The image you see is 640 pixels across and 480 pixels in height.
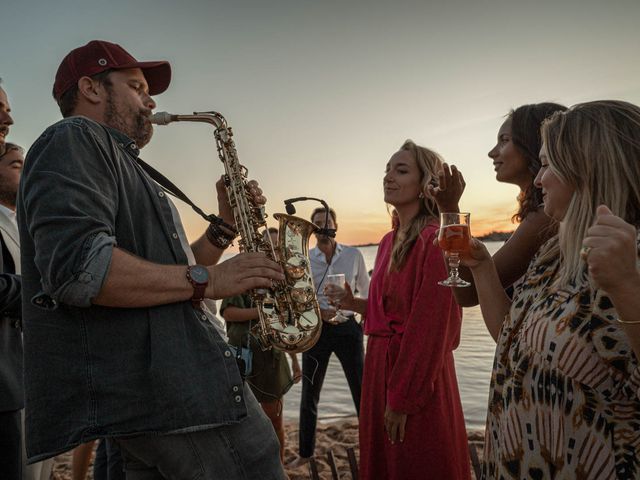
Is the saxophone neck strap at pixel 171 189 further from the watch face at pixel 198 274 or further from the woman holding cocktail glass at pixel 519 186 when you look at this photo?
the woman holding cocktail glass at pixel 519 186

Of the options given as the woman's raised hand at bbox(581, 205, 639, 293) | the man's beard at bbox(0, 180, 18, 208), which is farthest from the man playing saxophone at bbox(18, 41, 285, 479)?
the man's beard at bbox(0, 180, 18, 208)

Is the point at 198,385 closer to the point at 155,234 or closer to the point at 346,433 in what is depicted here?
the point at 155,234

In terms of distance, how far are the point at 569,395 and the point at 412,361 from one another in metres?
1.23

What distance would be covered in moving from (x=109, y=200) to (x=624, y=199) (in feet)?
6.57

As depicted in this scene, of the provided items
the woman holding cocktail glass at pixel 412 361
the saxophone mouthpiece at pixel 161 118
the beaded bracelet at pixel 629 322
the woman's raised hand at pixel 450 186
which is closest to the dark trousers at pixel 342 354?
the woman holding cocktail glass at pixel 412 361

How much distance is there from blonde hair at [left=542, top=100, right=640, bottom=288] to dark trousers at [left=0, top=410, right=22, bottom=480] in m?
2.85

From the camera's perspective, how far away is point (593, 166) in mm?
1966

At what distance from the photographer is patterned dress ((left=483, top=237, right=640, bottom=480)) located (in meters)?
1.72

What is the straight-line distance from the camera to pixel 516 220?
115 inches

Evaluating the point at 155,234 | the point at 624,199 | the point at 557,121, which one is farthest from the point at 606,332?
the point at 155,234

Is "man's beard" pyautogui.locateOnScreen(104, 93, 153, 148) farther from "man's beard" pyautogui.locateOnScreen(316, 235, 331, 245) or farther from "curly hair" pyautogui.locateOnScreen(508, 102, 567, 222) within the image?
"man's beard" pyautogui.locateOnScreen(316, 235, 331, 245)

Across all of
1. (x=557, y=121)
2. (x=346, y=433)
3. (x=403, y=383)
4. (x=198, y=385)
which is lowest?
(x=346, y=433)

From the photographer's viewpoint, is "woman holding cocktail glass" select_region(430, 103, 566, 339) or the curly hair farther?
the curly hair

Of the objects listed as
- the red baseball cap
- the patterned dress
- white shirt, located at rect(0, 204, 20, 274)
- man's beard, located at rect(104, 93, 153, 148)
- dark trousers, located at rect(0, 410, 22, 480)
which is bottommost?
dark trousers, located at rect(0, 410, 22, 480)
